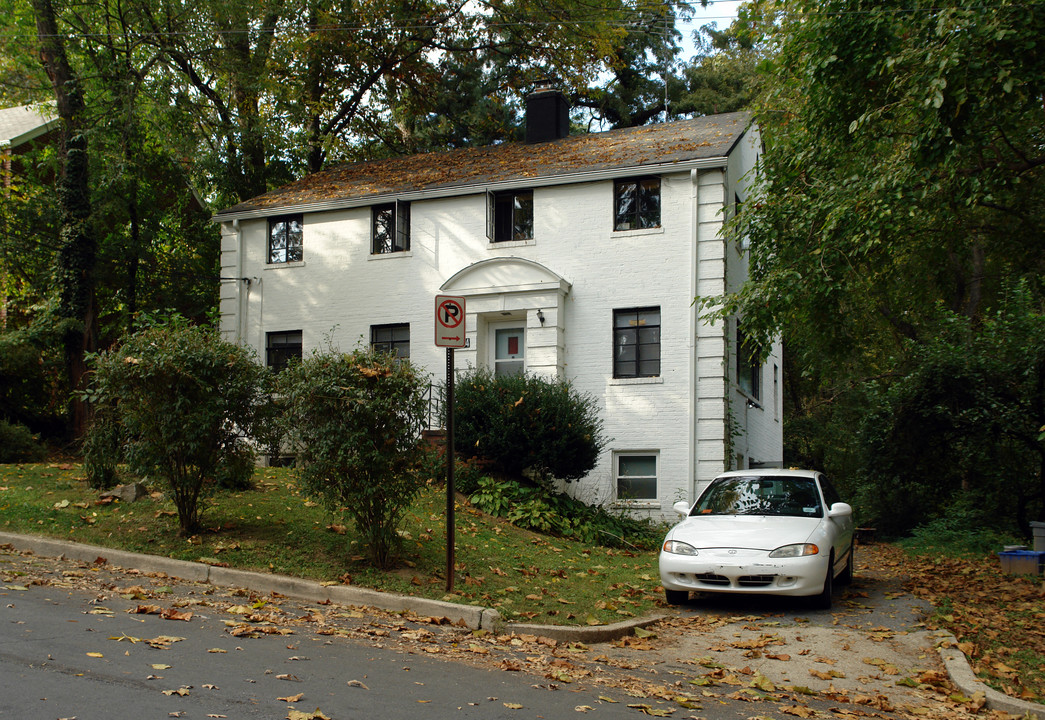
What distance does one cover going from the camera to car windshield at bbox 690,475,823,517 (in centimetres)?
1030

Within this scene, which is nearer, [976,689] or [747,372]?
[976,689]

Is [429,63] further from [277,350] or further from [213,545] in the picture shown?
[213,545]

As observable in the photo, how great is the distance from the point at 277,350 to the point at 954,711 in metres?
18.6

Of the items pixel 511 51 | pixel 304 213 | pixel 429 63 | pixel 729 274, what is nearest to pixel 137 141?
pixel 304 213

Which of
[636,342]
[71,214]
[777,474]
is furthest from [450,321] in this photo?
[71,214]

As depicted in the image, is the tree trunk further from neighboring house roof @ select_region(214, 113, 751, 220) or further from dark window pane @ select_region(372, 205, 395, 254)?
dark window pane @ select_region(372, 205, 395, 254)

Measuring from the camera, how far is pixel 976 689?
611 cm

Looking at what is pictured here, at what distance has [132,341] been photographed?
399 inches

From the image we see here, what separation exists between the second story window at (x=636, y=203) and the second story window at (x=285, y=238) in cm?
802

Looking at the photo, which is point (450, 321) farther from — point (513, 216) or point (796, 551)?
point (513, 216)

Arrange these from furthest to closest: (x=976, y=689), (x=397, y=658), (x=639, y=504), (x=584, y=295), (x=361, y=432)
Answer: (x=584, y=295), (x=639, y=504), (x=361, y=432), (x=397, y=658), (x=976, y=689)

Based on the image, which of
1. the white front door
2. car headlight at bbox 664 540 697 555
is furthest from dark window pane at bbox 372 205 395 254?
car headlight at bbox 664 540 697 555

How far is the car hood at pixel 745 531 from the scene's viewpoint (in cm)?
922

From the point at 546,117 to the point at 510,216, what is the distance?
164 inches
